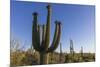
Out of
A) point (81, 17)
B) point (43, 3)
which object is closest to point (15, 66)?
point (43, 3)

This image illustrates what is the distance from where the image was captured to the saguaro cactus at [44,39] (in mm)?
1908

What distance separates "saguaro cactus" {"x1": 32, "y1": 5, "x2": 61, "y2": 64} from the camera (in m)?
1.91

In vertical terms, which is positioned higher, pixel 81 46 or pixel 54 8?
pixel 54 8

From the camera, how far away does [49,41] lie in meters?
1.94

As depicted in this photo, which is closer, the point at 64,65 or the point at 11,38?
the point at 11,38

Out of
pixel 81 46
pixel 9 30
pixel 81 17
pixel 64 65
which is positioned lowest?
pixel 64 65

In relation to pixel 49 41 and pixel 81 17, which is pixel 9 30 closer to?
pixel 49 41

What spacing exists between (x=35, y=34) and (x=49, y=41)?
149mm

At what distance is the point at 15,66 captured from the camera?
71.9 inches

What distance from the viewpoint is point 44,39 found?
1.93m
